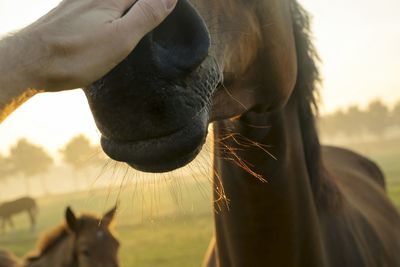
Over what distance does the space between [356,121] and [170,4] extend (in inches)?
4421

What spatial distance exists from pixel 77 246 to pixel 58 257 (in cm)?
29

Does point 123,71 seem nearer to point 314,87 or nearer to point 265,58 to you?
point 265,58

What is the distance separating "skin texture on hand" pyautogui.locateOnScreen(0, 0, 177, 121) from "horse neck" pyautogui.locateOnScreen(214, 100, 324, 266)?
49.2 inches

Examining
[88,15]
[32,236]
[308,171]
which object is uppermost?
[88,15]

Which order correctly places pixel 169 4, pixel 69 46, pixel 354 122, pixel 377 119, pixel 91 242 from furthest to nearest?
pixel 354 122 → pixel 377 119 → pixel 91 242 → pixel 169 4 → pixel 69 46

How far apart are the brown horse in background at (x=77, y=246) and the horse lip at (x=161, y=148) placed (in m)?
4.09

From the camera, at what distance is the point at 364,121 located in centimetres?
10619

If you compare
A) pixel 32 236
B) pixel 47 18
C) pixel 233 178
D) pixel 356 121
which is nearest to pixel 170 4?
pixel 47 18

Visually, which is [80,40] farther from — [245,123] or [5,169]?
[5,169]

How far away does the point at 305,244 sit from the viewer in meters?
2.46

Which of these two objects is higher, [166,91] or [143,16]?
[143,16]

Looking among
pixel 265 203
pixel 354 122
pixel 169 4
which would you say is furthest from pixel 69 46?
pixel 354 122

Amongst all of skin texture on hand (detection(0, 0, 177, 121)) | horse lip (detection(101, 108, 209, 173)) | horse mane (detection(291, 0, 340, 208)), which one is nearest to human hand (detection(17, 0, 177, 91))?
skin texture on hand (detection(0, 0, 177, 121))

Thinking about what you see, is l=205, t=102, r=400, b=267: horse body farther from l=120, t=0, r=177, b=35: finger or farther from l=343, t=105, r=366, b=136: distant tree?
l=343, t=105, r=366, b=136: distant tree
